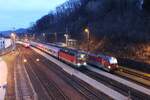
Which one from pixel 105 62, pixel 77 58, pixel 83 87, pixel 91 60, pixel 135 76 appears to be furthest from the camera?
pixel 91 60

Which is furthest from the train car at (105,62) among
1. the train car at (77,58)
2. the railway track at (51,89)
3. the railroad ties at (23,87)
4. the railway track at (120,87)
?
the railroad ties at (23,87)

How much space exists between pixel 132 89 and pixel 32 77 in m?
17.9

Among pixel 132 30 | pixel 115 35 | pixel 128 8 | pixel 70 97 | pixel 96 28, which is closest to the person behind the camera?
pixel 70 97

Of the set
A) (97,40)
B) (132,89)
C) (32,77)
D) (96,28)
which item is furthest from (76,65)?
(96,28)

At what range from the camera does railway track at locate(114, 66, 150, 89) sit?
4381 centimetres

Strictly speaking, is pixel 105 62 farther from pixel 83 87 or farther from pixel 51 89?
pixel 51 89

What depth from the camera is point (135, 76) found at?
48719 millimetres

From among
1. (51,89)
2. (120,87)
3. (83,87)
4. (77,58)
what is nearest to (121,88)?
(120,87)

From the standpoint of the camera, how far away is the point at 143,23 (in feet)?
246

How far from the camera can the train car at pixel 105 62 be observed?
53.3 metres

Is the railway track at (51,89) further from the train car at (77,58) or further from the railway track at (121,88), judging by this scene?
the railway track at (121,88)

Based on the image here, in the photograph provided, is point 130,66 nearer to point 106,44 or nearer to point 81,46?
point 106,44

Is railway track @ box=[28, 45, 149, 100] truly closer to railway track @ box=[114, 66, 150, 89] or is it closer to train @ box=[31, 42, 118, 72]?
railway track @ box=[114, 66, 150, 89]

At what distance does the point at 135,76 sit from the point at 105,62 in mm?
6958
